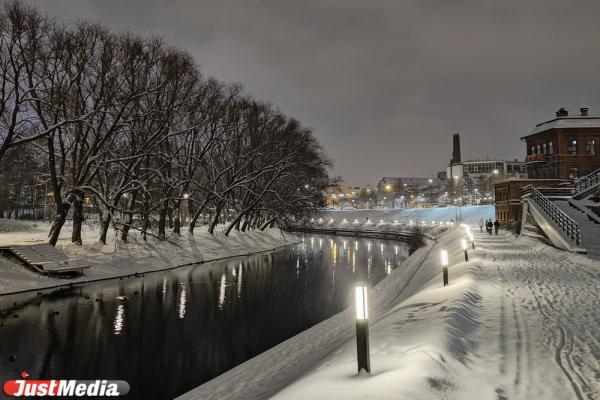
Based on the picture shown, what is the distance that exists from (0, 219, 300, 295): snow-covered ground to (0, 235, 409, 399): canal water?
157cm

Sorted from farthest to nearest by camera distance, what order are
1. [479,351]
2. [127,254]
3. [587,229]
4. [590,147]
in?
[590,147] → [127,254] → [587,229] → [479,351]

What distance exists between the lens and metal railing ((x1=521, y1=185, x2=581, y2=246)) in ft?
75.7

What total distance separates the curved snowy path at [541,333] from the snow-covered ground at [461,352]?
0.02m

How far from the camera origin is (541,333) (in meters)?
8.32

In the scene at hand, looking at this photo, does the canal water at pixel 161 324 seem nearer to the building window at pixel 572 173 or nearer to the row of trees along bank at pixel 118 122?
the row of trees along bank at pixel 118 122

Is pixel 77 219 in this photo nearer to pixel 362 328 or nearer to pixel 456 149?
pixel 362 328

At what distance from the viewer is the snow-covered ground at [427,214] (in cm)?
8619

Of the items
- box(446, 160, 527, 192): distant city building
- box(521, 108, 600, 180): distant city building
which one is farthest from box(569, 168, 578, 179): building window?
box(446, 160, 527, 192): distant city building

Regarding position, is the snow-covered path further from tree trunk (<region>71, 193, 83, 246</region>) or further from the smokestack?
the smokestack

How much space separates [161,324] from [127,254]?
51.5 ft

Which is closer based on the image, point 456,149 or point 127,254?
point 127,254

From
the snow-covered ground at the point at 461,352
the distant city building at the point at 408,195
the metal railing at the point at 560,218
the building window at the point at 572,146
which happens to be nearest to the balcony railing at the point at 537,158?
the building window at the point at 572,146

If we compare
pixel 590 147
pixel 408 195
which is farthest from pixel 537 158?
pixel 408 195

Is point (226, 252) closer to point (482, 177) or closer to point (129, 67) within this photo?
point (129, 67)
